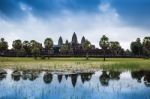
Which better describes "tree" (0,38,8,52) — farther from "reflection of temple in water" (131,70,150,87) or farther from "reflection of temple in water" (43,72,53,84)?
"reflection of temple in water" (43,72,53,84)

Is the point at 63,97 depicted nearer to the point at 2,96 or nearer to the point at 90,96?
the point at 90,96

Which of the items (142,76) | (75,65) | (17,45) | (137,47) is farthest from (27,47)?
(142,76)

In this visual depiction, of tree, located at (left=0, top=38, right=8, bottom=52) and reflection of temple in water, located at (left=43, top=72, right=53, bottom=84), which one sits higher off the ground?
tree, located at (left=0, top=38, right=8, bottom=52)

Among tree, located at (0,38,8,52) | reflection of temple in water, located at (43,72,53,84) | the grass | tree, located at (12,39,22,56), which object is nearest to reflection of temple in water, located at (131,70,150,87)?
reflection of temple in water, located at (43,72,53,84)

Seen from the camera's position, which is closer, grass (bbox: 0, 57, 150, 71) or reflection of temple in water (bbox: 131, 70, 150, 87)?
reflection of temple in water (bbox: 131, 70, 150, 87)

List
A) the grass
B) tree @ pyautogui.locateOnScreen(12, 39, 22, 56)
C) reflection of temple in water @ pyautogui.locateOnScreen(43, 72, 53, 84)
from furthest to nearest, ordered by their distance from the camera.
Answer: tree @ pyautogui.locateOnScreen(12, 39, 22, 56) < the grass < reflection of temple in water @ pyautogui.locateOnScreen(43, 72, 53, 84)

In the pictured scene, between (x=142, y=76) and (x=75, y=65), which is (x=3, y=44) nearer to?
(x=75, y=65)

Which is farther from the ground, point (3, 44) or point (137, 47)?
point (3, 44)

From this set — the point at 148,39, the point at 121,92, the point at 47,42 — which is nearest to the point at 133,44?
the point at 148,39

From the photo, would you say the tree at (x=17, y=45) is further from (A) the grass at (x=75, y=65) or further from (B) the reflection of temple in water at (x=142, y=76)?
(B) the reflection of temple in water at (x=142, y=76)

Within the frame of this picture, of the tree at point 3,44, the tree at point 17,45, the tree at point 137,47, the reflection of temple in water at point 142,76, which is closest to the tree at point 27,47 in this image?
the tree at point 17,45

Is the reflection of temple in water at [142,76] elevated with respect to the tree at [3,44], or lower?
lower

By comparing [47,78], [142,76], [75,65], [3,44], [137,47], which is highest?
[3,44]

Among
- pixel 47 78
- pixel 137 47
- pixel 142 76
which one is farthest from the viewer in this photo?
Result: pixel 137 47
